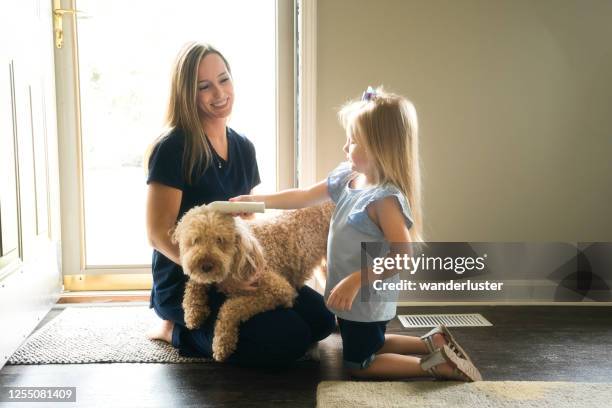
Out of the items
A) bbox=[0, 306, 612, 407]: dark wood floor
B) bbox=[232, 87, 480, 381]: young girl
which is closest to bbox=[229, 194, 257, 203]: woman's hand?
bbox=[232, 87, 480, 381]: young girl

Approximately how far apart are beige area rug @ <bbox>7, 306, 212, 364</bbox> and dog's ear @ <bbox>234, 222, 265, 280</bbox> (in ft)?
1.33

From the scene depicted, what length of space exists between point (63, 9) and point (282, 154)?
1.20 meters

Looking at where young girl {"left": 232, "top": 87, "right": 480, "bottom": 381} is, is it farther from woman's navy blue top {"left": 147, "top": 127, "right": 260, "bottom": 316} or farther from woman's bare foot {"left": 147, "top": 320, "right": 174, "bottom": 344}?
woman's bare foot {"left": 147, "top": 320, "right": 174, "bottom": 344}

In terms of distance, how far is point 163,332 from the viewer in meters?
2.07

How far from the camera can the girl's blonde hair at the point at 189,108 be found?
1825mm

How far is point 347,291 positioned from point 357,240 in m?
0.19

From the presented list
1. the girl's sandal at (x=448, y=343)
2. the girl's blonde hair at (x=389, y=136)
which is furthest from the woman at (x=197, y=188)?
the girl's blonde hair at (x=389, y=136)

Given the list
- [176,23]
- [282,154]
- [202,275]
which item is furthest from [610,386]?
[176,23]

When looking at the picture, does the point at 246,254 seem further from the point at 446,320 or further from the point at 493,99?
the point at 493,99

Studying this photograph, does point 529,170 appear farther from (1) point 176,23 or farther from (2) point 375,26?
(1) point 176,23

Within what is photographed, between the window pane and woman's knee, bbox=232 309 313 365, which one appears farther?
the window pane

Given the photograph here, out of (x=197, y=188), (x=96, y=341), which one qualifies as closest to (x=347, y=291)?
Answer: (x=197, y=188)

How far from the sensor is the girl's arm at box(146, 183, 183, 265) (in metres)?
1.81

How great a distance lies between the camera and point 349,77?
98.7 inches
